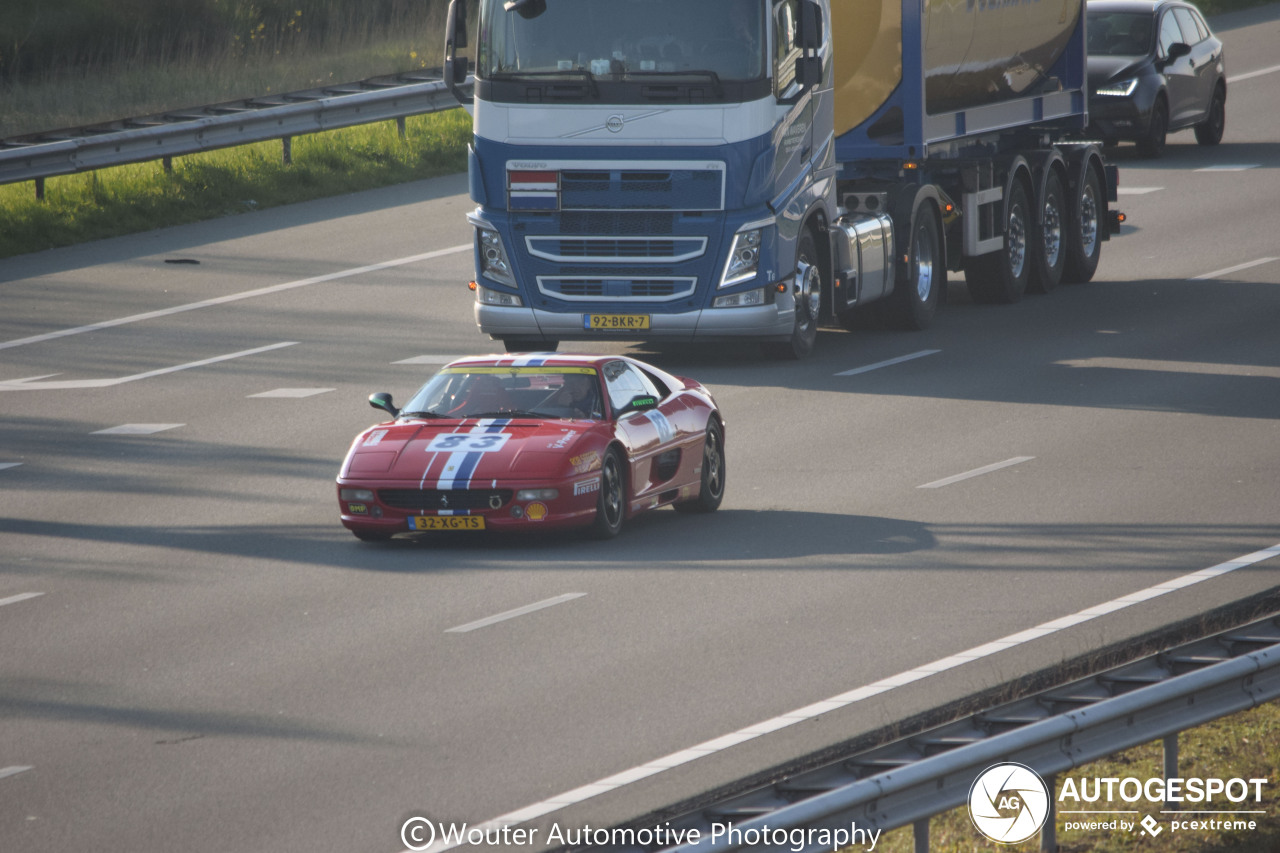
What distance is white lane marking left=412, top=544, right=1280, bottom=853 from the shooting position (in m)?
Result: 8.60

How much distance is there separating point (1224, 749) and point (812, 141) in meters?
13.0

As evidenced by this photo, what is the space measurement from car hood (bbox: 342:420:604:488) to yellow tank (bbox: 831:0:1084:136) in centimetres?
962

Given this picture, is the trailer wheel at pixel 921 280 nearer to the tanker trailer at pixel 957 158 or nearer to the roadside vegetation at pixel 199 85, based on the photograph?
the tanker trailer at pixel 957 158

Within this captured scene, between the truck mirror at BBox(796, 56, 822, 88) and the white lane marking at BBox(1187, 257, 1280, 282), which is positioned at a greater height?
the truck mirror at BBox(796, 56, 822, 88)

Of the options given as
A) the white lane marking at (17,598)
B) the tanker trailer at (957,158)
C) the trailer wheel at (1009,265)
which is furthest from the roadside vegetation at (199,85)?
the white lane marking at (17,598)

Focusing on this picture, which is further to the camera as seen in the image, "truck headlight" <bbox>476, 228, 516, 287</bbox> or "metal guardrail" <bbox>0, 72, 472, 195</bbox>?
"metal guardrail" <bbox>0, 72, 472, 195</bbox>

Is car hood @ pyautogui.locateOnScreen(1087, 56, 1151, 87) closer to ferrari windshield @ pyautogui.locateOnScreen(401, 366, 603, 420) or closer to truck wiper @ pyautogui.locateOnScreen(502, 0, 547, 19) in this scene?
truck wiper @ pyautogui.locateOnScreen(502, 0, 547, 19)

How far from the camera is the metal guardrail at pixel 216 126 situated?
Result: 90.4ft

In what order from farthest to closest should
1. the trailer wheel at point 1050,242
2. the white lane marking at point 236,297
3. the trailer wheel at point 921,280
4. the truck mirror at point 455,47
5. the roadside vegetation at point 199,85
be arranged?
the roadside vegetation at point 199,85 < the trailer wheel at point 1050,242 < the trailer wheel at point 921,280 < the white lane marking at point 236,297 < the truck mirror at point 455,47

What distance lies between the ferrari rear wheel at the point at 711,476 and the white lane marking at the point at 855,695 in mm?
3865

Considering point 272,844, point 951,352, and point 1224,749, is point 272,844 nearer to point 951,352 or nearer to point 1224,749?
point 1224,749

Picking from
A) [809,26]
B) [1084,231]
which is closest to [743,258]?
[809,26]

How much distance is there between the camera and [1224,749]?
9.08 metres

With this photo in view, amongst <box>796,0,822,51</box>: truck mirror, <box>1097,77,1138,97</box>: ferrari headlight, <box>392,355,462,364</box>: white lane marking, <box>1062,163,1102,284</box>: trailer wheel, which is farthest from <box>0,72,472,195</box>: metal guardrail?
<box>796,0,822,51</box>: truck mirror
